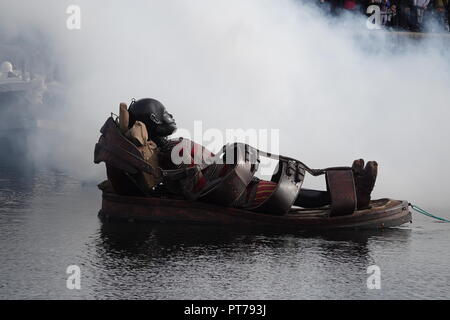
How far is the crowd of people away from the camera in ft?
64.3

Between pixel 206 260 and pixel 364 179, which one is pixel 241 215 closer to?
pixel 364 179

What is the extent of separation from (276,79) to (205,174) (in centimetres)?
779

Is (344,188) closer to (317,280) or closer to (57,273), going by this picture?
(317,280)

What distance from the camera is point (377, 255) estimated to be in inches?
316

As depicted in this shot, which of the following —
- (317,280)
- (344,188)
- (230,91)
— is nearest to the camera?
(317,280)

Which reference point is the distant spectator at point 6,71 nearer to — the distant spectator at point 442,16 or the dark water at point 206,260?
the distant spectator at point 442,16

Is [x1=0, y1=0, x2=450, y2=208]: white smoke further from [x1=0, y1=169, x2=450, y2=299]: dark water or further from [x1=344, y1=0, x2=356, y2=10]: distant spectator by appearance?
[x1=0, y1=169, x2=450, y2=299]: dark water

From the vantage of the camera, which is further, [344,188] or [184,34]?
[184,34]

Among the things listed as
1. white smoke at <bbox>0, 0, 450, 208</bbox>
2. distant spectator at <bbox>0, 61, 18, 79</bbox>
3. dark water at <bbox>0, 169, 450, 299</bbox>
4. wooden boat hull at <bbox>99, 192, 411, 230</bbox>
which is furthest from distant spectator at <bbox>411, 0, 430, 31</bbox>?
distant spectator at <bbox>0, 61, 18, 79</bbox>

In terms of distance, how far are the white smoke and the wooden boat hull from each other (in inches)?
192

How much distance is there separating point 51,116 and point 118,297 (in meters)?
19.9

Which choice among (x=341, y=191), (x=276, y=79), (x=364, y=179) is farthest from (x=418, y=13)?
(x=341, y=191)

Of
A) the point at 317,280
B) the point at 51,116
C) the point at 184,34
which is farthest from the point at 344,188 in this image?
the point at 51,116

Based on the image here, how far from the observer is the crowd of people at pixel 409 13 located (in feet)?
64.3
